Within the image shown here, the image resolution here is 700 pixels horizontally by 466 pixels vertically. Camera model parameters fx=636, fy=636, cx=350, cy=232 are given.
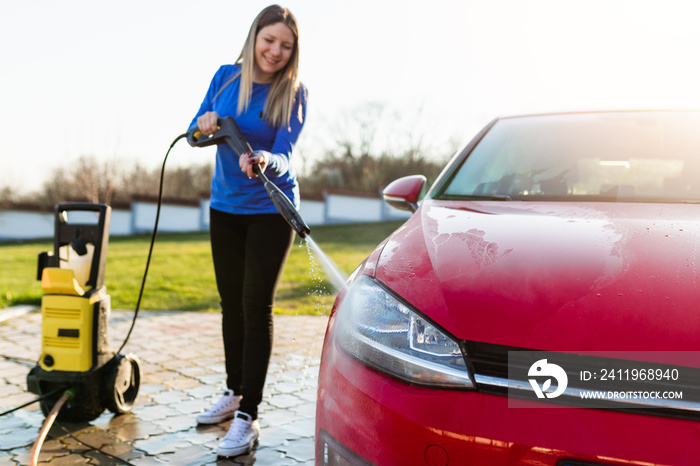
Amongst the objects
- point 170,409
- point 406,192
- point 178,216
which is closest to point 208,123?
point 406,192

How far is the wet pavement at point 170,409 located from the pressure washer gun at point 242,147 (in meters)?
1.09

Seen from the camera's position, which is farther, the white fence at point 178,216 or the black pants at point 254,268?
the white fence at point 178,216

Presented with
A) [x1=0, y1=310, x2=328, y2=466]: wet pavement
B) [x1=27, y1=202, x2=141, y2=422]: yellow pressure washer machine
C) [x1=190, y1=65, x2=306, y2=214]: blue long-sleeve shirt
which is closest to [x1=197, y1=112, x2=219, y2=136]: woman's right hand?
[x1=190, y1=65, x2=306, y2=214]: blue long-sleeve shirt

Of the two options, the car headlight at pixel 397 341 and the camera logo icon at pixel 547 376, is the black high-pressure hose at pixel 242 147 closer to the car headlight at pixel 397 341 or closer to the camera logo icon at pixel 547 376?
the car headlight at pixel 397 341

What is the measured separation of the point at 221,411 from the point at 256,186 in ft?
3.84

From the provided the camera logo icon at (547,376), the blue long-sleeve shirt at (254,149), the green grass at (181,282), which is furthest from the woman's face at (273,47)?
the camera logo icon at (547,376)

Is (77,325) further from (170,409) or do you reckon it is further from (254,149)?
(254,149)

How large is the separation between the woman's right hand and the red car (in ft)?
3.89

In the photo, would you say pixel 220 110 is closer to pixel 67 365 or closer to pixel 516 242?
pixel 67 365

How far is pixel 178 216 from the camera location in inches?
1161

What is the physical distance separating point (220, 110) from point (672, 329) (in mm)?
2238

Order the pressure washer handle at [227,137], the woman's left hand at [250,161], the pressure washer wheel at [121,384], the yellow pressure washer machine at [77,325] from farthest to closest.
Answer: the pressure washer wheel at [121,384], the yellow pressure washer machine at [77,325], the pressure washer handle at [227,137], the woman's left hand at [250,161]

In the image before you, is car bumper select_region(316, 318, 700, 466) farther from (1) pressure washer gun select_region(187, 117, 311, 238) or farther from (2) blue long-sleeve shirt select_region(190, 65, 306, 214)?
(2) blue long-sleeve shirt select_region(190, 65, 306, 214)

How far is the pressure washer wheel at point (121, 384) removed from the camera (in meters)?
3.11
